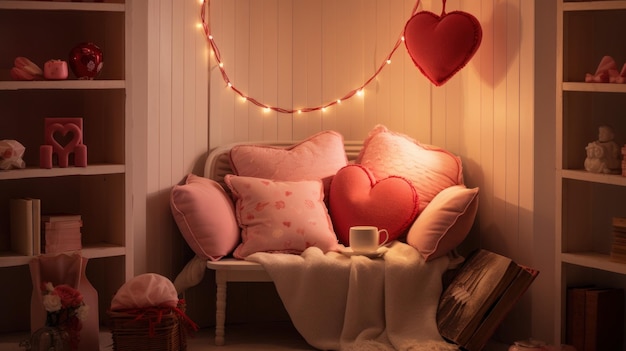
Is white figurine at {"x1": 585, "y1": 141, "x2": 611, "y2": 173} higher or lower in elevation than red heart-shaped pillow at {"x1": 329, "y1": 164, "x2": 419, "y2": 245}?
higher

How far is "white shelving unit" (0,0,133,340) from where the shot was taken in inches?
142

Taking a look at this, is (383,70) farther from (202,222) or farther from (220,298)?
(220,298)

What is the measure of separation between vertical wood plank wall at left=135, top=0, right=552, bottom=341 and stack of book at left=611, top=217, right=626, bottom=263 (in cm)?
31

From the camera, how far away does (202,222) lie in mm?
3711

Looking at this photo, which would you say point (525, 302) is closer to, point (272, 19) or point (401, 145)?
point (401, 145)

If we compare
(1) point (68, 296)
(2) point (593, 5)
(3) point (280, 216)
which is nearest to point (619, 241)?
(2) point (593, 5)

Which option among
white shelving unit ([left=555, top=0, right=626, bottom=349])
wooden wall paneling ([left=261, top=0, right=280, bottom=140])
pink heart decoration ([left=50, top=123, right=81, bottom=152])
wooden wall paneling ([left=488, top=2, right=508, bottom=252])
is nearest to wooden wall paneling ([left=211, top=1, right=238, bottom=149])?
wooden wall paneling ([left=261, top=0, right=280, bottom=140])

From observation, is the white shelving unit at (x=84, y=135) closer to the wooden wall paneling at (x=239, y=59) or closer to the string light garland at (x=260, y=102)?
the string light garland at (x=260, y=102)

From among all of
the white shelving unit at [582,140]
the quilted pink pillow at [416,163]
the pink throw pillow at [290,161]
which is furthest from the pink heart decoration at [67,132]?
the white shelving unit at [582,140]

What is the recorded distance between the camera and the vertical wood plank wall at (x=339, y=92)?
3.68 meters

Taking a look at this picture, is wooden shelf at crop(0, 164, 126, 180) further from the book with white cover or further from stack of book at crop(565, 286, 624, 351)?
stack of book at crop(565, 286, 624, 351)

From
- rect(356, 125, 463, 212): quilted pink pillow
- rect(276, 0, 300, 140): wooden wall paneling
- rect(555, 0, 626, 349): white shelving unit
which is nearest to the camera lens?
rect(555, 0, 626, 349): white shelving unit

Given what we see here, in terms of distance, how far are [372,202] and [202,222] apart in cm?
69

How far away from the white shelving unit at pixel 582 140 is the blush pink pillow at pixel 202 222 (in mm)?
1274
